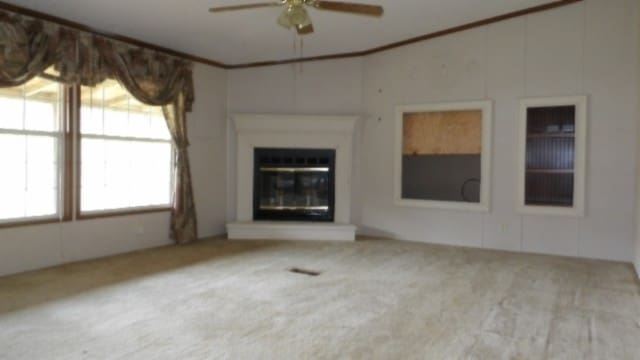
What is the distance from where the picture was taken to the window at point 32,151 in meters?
4.52

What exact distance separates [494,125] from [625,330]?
3391mm

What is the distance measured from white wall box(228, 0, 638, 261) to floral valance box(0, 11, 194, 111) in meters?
1.34

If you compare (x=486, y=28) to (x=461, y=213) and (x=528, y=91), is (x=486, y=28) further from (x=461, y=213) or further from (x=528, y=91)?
(x=461, y=213)

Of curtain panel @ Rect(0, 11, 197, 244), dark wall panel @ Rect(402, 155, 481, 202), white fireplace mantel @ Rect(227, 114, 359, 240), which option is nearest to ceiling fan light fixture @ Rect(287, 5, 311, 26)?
curtain panel @ Rect(0, 11, 197, 244)

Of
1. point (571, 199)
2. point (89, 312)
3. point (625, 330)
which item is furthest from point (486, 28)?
point (89, 312)

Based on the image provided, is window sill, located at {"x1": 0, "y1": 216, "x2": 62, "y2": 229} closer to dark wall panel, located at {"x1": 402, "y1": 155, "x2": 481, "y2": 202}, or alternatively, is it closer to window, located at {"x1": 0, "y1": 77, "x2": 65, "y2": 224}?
window, located at {"x1": 0, "y1": 77, "x2": 65, "y2": 224}

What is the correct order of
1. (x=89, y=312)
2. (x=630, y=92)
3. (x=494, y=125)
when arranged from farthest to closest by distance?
(x=494, y=125)
(x=630, y=92)
(x=89, y=312)

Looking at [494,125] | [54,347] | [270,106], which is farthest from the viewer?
[270,106]

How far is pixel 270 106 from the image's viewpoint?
23.3 feet

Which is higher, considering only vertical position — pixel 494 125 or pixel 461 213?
pixel 494 125

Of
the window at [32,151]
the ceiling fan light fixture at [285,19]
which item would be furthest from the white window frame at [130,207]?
the ceiling fan light fixture at [285,19]

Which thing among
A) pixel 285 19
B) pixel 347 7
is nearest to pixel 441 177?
pixel 347 7

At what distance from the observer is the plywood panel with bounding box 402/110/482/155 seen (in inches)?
251

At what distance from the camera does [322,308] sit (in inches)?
139
